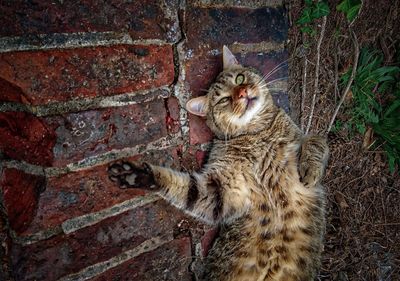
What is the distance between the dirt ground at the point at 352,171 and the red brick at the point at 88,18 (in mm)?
793

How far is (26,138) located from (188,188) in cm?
61

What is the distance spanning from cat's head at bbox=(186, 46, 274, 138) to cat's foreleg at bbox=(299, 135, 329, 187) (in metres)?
0.24

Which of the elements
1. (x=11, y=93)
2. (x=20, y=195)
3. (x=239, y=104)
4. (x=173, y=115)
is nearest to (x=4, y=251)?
(x=20, y=195)

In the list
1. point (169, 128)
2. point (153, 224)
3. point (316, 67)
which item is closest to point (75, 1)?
point (169, 128)

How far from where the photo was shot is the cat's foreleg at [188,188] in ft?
2.85

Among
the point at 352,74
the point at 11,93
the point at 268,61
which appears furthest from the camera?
the point at 352,74

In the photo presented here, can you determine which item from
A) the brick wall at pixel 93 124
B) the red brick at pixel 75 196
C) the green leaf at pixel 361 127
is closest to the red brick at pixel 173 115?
the brick wall at pixel 93 124

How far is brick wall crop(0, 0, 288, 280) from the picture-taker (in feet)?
2.30

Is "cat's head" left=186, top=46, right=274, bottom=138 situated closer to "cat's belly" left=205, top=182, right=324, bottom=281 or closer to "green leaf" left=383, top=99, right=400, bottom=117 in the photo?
"cat's belly" left=205, top=182, right=324, bottom=281

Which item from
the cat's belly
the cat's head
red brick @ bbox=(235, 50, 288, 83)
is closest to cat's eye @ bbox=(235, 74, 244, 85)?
the cat's head

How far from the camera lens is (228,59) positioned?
45.6 inches

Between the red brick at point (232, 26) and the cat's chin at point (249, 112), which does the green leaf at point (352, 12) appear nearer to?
the red brick at point (232, 26)

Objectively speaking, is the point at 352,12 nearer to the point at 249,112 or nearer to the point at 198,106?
the point at 249,112

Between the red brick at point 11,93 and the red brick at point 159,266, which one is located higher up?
the red brick at point 11,93
